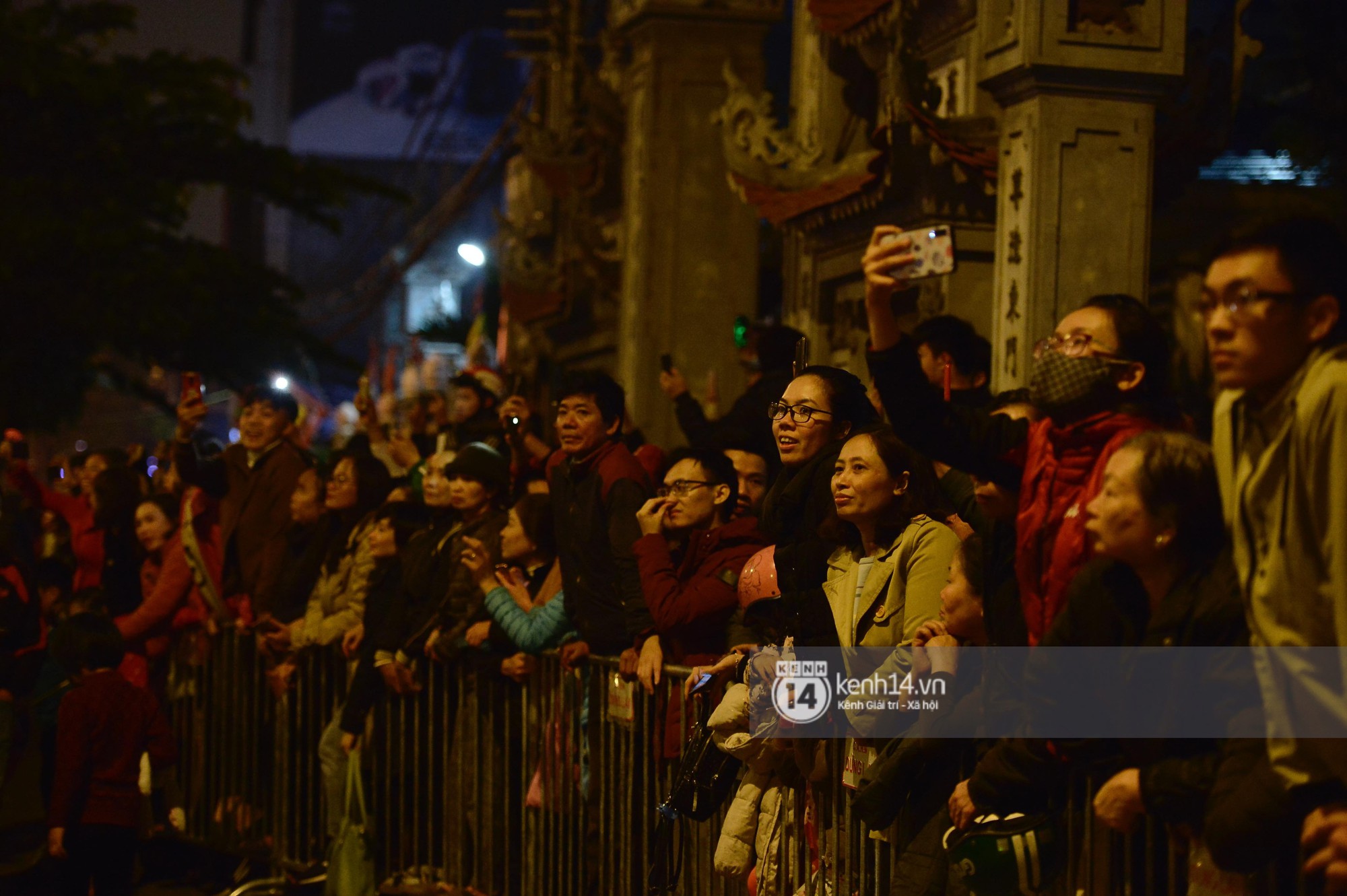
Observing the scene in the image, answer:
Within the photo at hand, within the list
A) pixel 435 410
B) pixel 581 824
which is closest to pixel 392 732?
pixel 581 824

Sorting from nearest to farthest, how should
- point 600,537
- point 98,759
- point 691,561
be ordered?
point 691,561 → point 600,537 → point 98,759

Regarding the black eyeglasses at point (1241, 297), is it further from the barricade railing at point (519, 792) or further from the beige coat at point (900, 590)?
the beige coat at point (900, 590)

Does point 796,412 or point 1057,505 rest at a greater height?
point 796,412

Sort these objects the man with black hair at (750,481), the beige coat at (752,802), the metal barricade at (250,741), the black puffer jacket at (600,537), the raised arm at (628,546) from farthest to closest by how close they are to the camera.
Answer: the metal barricade at (250,741) → the man with black hair at (750,481) → the black puffer jacket at (600,537) → the raised arm at (628,546) → the beige coat at (752,802)

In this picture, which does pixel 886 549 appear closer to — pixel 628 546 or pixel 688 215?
pixel 628 546

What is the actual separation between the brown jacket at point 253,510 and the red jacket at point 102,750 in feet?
5.85

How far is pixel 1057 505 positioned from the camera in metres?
4.26

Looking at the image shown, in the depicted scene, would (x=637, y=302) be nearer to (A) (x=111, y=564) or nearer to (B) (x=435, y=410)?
(B) (x=435, y=410)

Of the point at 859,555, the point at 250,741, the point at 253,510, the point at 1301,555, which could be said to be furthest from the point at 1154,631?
the point at 253,510

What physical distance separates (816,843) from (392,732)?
3.53 m

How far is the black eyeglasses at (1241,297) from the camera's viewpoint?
11.2 feet

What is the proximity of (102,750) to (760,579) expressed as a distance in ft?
11.5

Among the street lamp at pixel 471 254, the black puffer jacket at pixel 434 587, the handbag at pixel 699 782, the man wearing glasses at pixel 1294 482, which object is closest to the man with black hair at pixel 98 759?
the black puffer jacket at pixel 434 587

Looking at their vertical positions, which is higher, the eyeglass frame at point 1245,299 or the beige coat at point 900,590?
the eyeglass frame at point 1245,299
